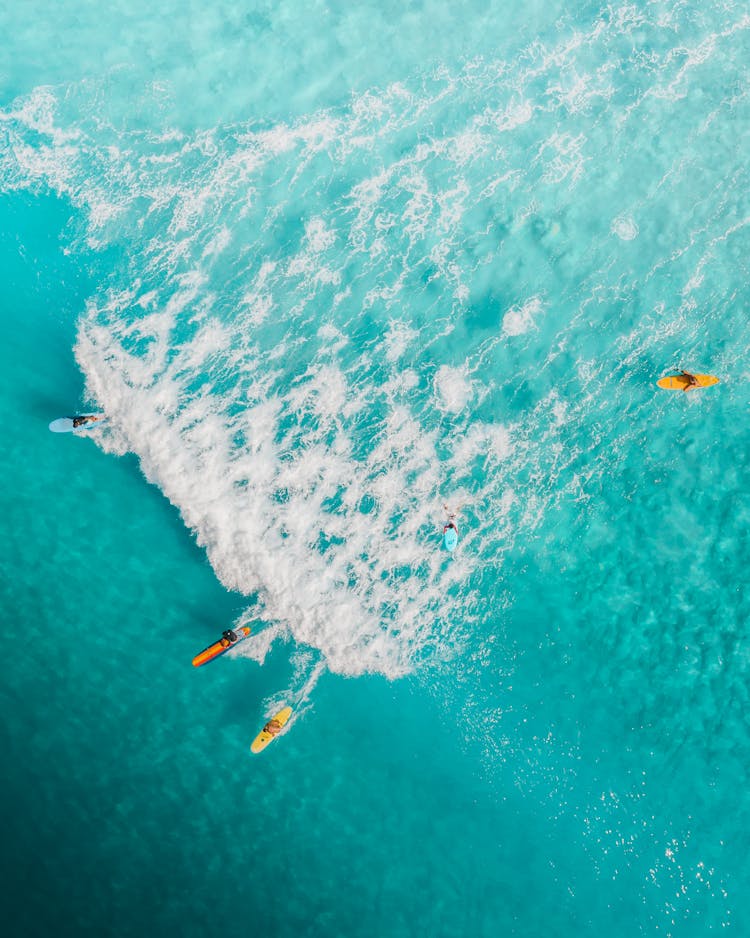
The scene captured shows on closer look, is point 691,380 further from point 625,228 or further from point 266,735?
point 266,735

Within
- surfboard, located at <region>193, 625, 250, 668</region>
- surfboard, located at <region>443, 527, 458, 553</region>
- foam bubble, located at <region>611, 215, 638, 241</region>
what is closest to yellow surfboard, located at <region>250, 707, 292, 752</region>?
surfboard, located at <region>193, 625, 250, 668</region>

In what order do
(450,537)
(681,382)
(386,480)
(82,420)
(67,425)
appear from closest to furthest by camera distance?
(450,537) → (681,382) → (386,480) → (82,420) → (67,425)

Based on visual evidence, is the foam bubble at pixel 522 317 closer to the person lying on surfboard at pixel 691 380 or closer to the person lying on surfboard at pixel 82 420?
the person lying on surfboard at pixel 691 380

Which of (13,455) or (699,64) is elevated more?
(699,64)

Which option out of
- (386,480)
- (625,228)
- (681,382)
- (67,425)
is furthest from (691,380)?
(67,425)

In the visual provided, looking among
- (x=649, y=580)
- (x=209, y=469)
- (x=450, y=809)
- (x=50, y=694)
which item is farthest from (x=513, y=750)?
(x=50, y=694)

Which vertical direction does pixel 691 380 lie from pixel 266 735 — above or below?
above

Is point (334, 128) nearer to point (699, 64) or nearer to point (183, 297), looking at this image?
point (183, 297)
